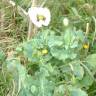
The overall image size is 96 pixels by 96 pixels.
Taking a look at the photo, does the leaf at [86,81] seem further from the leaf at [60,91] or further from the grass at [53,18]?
the grass at [53,18]

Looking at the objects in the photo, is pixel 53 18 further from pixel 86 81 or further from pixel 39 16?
pixel 86 81

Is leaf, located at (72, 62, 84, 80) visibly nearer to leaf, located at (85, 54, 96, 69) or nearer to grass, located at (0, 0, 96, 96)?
leaf, located at (85, 54, 96, 69)

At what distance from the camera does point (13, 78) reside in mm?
1986

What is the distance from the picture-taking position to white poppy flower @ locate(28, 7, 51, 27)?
2135 millimetres

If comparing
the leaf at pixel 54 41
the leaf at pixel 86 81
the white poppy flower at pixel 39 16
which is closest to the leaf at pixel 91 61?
the leaf at pixel 86 81

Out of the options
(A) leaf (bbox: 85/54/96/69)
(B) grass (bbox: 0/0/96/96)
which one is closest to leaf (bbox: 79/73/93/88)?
(A) leaf (bbox: 85/54/96/69)

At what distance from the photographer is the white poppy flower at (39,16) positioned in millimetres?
2135

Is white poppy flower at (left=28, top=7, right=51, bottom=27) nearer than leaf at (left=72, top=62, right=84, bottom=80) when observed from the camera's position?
No

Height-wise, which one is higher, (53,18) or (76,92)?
(53,18)

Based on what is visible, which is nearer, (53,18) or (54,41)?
(54,41)

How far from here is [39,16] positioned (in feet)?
7.11

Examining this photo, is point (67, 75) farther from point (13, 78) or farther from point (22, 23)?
point (22, 23)

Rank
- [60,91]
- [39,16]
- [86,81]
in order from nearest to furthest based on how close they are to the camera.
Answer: [60,91], [86,81], [39,16]

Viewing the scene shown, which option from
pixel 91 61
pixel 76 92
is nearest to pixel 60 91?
pixel 76 92
